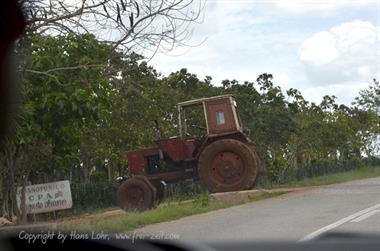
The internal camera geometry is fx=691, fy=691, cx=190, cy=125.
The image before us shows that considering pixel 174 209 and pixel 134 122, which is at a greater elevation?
pixel 134 122

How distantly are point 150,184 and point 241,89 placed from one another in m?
13.4

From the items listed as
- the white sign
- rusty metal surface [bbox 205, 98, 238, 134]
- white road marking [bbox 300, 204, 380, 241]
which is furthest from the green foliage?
white road marking [bbox 300, 204, 380, 241]

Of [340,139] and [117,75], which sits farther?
[340,139]

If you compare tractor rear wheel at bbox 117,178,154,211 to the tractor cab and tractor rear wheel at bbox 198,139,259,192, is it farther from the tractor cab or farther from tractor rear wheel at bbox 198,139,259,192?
the tractor cab

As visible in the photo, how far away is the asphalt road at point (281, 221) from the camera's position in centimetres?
1120

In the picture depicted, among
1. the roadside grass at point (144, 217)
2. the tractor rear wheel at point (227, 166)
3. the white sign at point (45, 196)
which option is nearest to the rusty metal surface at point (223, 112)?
the tractor rear wheel at point (227, 166)

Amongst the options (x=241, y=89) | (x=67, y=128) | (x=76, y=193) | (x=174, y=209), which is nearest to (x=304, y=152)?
(x=241, y=89)

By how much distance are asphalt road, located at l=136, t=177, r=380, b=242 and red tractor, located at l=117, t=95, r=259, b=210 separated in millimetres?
1915

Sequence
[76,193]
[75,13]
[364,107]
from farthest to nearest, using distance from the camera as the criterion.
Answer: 1. [364,107]
2. [76,193]
3. [75,13]

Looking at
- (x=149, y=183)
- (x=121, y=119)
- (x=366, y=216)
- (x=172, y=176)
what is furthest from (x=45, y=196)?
(x=121, y=119)

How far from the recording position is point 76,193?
23.4 meters

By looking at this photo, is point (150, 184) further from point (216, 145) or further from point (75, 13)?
point (75, 13)

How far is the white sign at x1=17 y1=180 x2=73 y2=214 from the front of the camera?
16.0 m

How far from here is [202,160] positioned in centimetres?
1981
